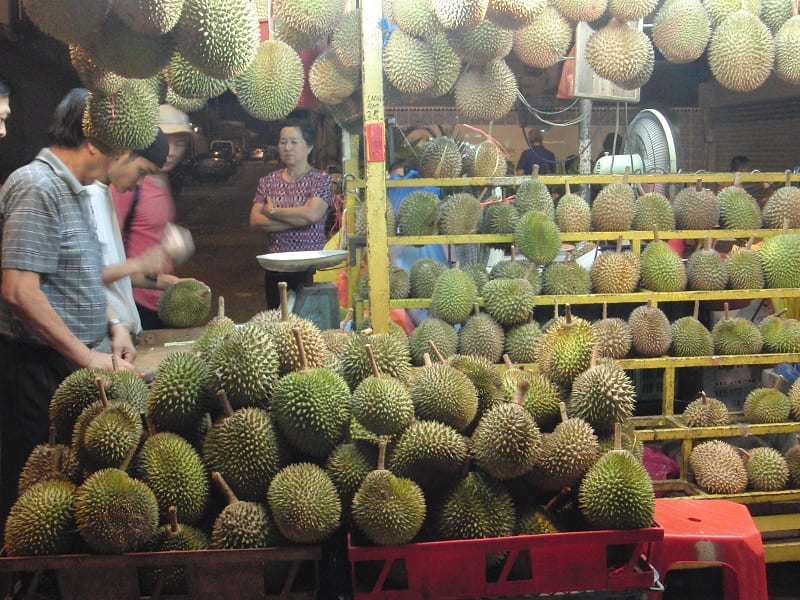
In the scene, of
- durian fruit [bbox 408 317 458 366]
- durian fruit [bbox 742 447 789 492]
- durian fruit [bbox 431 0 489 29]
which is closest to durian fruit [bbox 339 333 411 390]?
durian fruit [bbox 408 317 458 366]

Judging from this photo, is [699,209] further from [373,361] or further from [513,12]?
[373,361]

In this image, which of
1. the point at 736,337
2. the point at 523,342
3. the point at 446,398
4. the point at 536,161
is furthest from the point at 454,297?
the point at 536,161

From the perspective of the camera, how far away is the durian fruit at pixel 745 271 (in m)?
3.61

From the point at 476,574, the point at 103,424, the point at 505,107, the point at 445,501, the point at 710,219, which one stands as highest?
the point at 505,107

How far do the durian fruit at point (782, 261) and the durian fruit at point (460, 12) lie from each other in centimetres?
190

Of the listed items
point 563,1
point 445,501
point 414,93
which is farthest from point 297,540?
point 563,1

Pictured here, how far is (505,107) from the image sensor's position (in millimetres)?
3611

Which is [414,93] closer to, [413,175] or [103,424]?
[413,175]

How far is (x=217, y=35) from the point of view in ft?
6.11

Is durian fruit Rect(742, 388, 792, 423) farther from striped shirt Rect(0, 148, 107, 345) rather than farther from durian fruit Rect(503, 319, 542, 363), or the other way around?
striped shirt Rect(0, 148, 107, 345)

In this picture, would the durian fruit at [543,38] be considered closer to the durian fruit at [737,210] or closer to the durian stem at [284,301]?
the durian fruit at [737,210]

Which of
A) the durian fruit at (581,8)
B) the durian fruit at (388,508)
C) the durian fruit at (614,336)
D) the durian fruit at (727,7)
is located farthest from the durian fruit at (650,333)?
the durian fruit at (388,508)

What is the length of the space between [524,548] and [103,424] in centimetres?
96

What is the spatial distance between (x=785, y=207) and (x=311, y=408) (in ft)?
10.2
